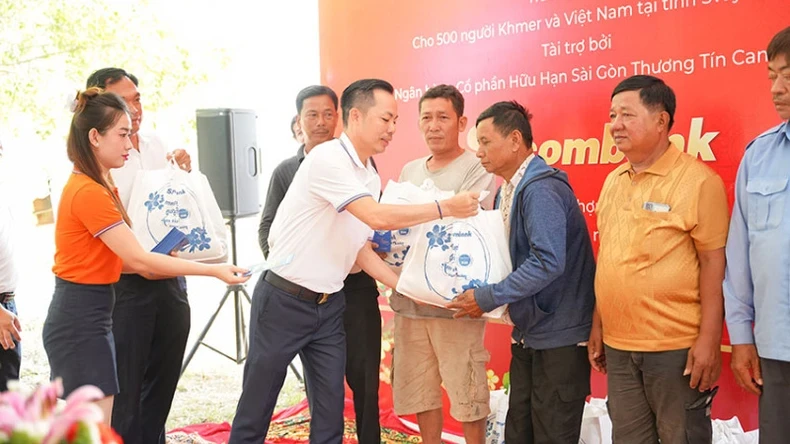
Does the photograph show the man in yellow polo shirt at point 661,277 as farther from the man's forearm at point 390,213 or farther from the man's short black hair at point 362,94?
the man's short black hair at point 362,94

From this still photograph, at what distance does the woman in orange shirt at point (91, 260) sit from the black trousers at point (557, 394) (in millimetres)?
1177

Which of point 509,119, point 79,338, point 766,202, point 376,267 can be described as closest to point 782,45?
point 766,202

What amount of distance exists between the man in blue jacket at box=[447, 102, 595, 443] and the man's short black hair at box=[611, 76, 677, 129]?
0.42 m

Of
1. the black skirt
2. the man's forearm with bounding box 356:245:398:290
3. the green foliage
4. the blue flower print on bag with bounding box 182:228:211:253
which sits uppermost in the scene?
the green foliage

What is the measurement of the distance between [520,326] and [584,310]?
0.81 feet

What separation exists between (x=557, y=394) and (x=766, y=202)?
3.31ft

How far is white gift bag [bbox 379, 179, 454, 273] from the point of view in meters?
2.87

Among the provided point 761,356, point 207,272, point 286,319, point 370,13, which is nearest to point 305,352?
point 286,319

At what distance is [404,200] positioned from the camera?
289cm

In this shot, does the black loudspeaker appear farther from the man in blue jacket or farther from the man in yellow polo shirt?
the man in yellow polo shirt

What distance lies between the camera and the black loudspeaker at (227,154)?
5.59m

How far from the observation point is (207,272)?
2.69 m

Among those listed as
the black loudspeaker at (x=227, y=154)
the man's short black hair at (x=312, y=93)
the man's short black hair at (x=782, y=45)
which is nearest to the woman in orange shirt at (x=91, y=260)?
the man's short black hair at (x=312, y=93)

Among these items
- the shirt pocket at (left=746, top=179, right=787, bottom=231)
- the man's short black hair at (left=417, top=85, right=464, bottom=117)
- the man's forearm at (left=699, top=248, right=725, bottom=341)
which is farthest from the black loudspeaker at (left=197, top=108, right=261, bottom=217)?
the shirt pocket at (left=746, top=179, right=787, bottom=231)
